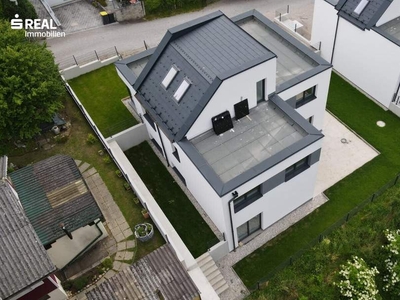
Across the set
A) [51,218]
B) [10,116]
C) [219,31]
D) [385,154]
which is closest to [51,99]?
[10,116]

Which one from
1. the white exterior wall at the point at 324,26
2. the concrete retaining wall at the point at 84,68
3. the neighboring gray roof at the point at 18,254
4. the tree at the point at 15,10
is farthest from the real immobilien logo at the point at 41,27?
the neighboring gray roof at the point at 18,254

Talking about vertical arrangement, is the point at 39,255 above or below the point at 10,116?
below

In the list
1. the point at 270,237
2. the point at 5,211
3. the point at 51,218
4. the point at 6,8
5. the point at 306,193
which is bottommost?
the point at 270,237

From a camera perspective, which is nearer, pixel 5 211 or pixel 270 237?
pixel 5 211

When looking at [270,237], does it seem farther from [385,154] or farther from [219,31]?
[219,31]

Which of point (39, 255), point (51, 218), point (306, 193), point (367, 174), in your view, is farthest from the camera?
point (367, 174)

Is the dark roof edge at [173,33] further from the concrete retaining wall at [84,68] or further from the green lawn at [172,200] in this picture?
the concrete retaining wall at [84,68]

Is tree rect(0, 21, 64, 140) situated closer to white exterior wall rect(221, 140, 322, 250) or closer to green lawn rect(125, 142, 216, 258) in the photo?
green lawn rect(125, 142, 216, 258)
